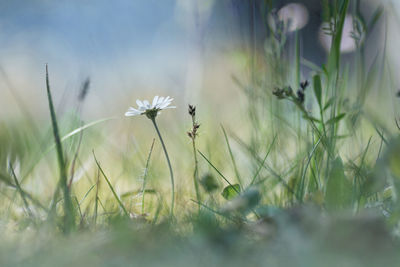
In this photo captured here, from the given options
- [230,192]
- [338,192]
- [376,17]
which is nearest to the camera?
[338,192]

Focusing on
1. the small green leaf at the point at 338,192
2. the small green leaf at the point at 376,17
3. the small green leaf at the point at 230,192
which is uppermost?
the small green leaf at the point at 376,17

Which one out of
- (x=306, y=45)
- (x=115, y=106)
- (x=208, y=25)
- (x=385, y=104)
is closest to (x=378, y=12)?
(x=385, y=104)

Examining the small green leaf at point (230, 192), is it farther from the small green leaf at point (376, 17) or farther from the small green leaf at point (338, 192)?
the small green leaf at point (376, 17)

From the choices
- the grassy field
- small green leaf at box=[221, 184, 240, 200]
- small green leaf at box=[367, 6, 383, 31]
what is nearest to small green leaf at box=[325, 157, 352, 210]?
the grassy field

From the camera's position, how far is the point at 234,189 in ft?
2.93

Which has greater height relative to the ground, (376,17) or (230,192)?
(376,17)

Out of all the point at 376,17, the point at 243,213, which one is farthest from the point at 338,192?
the point at 376,17

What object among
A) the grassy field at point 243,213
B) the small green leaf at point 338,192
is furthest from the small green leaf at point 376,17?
the small green leaf at point 338,192

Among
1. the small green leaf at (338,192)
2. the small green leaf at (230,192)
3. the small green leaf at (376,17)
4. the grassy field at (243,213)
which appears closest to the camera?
the grassy field at (243,213)

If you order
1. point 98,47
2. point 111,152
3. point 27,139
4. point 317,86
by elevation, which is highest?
A: point 98,47

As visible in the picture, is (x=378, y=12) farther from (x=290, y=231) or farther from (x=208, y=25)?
(x=290, y=231)

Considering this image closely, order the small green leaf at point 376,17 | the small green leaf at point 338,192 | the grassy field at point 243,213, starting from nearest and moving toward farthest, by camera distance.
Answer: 1. the grassy field at point 243,213
2. the small green leaf at point 338,192
3. the small green leaf at point 376,17

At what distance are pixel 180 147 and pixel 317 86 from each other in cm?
74

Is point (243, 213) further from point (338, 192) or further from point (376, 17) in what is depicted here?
point (376, 17)
